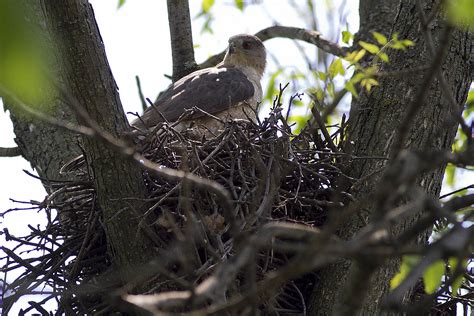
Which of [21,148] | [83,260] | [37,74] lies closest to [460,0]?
[37,74]

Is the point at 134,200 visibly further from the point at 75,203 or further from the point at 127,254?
the point at 75,203

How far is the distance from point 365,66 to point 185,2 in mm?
1577

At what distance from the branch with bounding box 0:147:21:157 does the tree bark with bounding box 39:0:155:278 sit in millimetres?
1993

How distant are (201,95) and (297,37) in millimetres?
1420

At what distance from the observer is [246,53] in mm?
7172

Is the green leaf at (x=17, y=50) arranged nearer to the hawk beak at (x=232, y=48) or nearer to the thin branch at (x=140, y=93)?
the thin branch at (x=140, y=93)

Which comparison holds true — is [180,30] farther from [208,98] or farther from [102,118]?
[102,118]

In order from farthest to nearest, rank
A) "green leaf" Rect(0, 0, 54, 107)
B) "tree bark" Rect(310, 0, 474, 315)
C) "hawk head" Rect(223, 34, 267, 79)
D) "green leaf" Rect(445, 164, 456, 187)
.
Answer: "hawk head" Rect(223, 34, 267, 79), "green leaf" Rect(445, 164, 456, 187), "tree bark" Rect(310, 0, 474, 315), "green leaf" Rect(0, 0, 54, 107)

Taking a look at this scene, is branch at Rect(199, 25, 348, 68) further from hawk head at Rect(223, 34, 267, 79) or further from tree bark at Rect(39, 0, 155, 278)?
tree bark at Rect(39, 0, 155, 278)

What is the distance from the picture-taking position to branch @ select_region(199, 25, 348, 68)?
6.33 m

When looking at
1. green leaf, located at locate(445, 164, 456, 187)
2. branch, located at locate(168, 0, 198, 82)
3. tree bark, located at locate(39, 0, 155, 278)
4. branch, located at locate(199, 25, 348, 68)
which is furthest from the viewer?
green leaf, located at locate(445, 164, 456, 187)

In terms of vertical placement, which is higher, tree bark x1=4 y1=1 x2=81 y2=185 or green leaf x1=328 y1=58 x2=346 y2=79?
green leaf x1=328 y1=58 x2=346 y2=79

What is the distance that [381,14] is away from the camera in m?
6.43

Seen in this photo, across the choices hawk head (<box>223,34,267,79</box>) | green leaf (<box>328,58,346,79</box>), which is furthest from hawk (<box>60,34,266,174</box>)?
green leaf (<box>328,58,346,79</box>)
